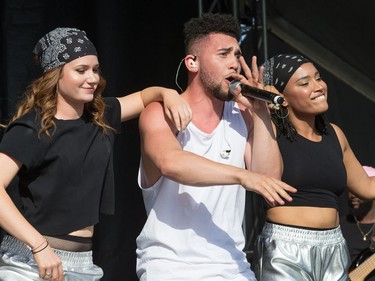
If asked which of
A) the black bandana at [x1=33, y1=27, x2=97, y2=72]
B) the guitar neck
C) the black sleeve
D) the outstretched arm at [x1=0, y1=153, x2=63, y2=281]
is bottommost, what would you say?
the guitar neck

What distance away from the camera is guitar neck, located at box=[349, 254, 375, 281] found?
4.76 metres

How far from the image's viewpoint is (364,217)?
4.74 meters

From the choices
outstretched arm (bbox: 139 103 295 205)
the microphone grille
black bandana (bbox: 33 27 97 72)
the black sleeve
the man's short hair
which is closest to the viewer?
outstretched arm (bbox: 139 103 295 205)

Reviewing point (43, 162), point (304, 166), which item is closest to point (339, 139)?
point (304, 166)

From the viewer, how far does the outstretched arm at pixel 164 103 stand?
349 cm

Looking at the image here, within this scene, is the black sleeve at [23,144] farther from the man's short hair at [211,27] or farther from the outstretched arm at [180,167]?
the man's short hair at [211,27]

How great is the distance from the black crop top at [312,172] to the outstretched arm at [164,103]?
0.59 m

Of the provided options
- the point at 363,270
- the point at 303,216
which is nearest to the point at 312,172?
the point at 303,216

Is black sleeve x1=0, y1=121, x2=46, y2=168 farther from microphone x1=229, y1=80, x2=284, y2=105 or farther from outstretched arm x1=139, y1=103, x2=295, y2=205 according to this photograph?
microphone x1=229, y1=80, x2=284, y2=105

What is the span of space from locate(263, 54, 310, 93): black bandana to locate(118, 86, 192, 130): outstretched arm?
1.87 feet

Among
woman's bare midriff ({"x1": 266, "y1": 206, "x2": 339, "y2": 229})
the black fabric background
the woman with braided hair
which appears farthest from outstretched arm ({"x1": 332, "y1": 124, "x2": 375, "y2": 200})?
the black fabric background

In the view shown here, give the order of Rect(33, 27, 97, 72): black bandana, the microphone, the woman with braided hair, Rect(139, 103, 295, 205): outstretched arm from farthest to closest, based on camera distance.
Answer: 1. the woman with braided hair
2. Rect(33, 27, 97, 72): black bandana
3. the microphone
4. Rect(139, 103, 295, 205): outstretched arm

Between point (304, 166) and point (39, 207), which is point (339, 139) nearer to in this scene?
point (304, 166)

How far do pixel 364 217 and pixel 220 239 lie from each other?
1.42 m
